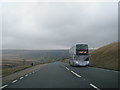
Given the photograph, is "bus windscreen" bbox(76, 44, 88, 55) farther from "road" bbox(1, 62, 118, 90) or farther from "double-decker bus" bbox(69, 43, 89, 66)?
"road" bbox(1, 62, 118, 90)

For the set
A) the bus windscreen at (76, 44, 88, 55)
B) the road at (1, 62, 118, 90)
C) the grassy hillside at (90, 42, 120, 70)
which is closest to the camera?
the road at (1, 62, 118, 90)

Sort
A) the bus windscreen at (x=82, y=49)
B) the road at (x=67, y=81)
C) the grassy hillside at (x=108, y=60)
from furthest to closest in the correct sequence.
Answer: the grassy hillside at (x=108, y=60)
the bus windscreen at (x=82, y=49)
the road at (x=67, y=81)

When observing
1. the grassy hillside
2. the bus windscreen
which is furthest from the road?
the grassy hillside

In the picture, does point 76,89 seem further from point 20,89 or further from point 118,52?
point 118,52

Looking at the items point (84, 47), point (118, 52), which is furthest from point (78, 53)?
point (118, 52)

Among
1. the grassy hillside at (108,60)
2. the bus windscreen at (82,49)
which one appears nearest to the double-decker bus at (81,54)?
the bus windscreen at (82,49)

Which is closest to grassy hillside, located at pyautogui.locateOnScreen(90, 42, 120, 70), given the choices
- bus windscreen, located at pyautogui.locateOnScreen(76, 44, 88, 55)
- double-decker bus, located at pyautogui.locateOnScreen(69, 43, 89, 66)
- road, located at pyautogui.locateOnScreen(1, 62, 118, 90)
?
double-decker bus, located at pyautogui.locateOnScreen(69, 43, 89, 66)

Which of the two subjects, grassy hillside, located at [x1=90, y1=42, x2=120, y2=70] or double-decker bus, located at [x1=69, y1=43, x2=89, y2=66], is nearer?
double-decker bus, located at [x1=69, y1=43, x2=89, y2=66]

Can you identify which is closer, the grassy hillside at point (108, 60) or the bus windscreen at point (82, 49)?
the bus windscreen at point (82, 49)

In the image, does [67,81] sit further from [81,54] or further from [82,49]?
[81,54]

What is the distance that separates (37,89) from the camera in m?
9.83

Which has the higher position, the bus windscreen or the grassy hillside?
the bus windscreen

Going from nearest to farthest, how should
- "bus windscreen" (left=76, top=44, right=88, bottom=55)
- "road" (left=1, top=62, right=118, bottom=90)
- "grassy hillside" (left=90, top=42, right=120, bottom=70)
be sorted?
"road" (left=1, top=62, right=118, bottom=90)
"bus windscreen" (left=76, top=44, right=88, bottom=55)
"grassy hillside" (left=90, top=42, right=120, bottom=70)

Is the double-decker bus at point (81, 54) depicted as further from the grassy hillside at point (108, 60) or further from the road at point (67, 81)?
the road at point (67, 81)
